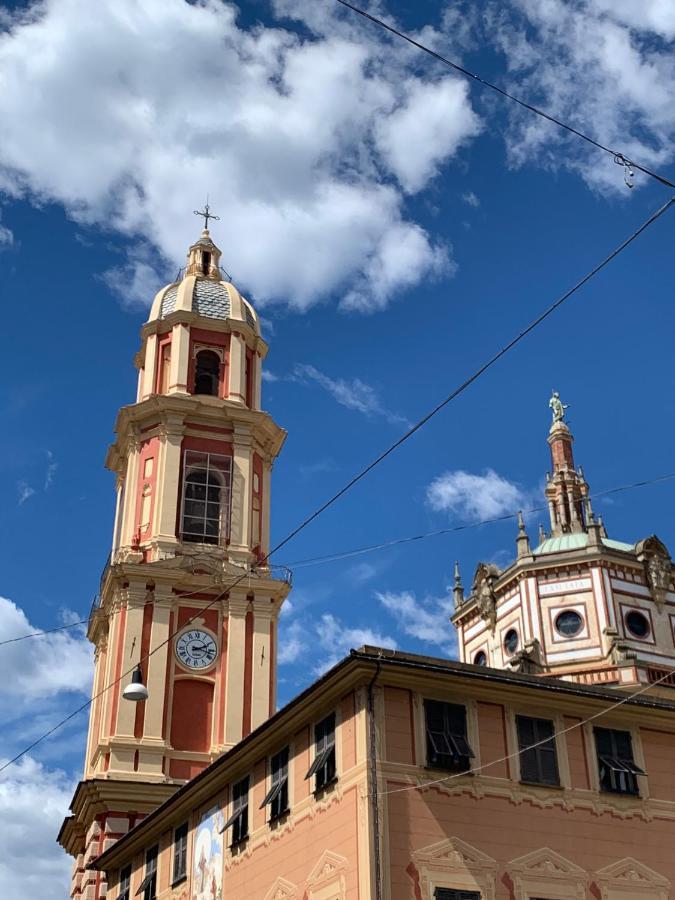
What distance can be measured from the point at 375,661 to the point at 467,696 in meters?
2.47

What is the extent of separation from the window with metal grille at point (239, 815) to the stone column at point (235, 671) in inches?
579

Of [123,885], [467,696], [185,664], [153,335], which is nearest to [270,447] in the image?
[153,335]

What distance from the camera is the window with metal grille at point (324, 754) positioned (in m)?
24.3

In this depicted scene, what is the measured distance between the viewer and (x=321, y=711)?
83.1 feet

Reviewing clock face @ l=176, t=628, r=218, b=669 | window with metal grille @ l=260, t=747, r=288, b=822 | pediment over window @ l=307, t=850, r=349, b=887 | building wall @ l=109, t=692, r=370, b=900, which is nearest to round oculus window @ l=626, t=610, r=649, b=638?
clock face @ l=176, t=628, r=218, b=669

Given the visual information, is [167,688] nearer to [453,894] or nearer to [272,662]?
[272,662]

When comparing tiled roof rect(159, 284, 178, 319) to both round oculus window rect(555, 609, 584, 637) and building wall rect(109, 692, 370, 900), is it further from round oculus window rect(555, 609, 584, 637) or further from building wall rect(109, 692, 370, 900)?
building wall rect(109, 692, 370, 900)

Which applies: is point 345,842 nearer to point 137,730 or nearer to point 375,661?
point 375,661

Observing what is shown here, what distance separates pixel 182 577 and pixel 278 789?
20151 mm

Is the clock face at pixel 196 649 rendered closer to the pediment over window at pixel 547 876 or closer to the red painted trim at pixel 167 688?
the red painted trim at pixel 167 688

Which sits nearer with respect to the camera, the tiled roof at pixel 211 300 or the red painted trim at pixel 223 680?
the red painted trim at pixel 223 680

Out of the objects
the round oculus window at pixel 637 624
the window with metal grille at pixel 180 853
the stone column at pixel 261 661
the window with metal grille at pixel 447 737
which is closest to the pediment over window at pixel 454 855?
the window with metal grille at pixel 447 737

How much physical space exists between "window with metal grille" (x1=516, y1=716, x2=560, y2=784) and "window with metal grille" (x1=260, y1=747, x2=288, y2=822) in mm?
5193

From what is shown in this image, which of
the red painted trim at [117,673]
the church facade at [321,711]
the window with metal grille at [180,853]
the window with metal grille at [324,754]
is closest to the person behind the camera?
the church facade at [321,711]
